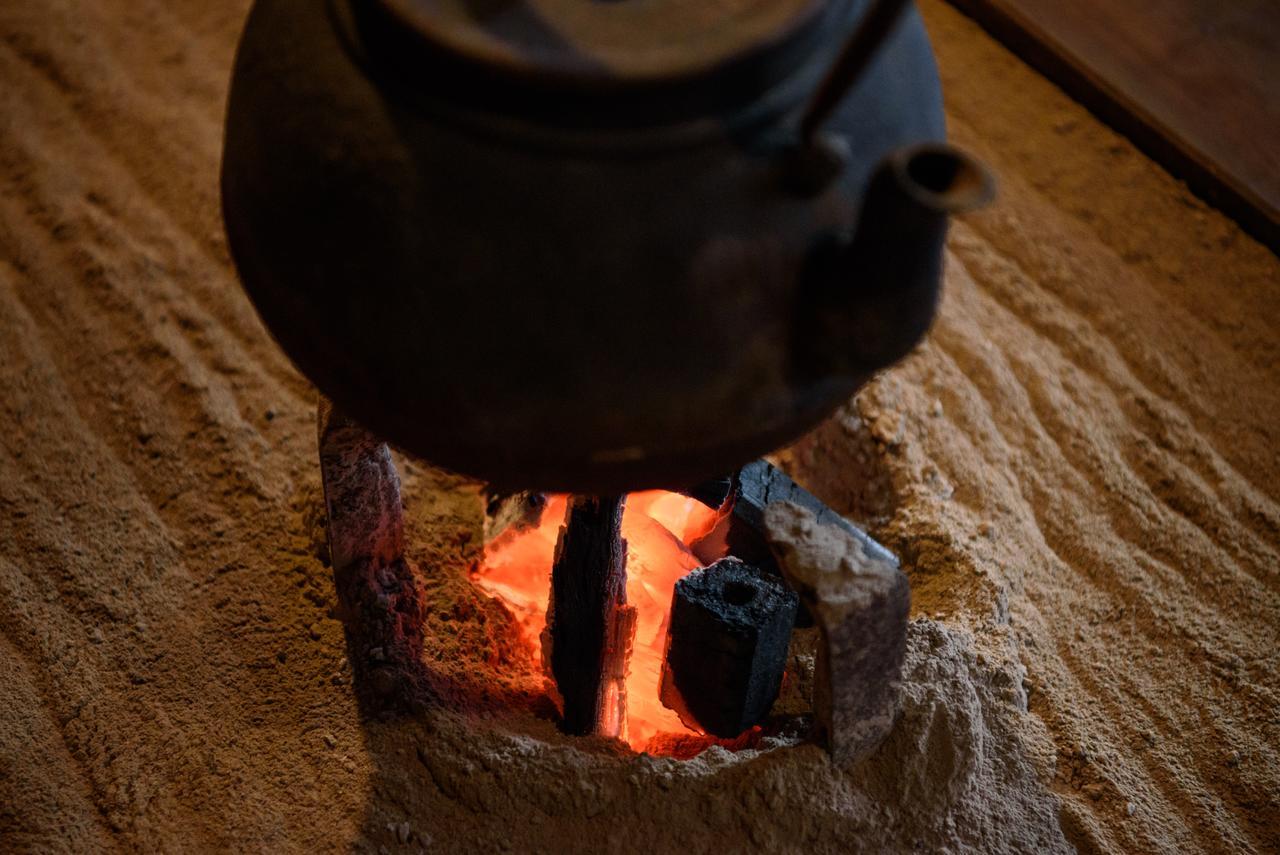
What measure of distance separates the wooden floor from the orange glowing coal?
2.07 m

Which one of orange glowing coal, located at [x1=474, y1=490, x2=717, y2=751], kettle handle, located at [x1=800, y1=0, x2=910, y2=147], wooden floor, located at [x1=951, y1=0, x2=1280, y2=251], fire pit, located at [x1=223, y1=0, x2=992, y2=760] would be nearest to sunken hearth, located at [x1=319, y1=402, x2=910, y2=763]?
orange glowing coal, located at [x1=474, y1=490, x2=717, y2=751]

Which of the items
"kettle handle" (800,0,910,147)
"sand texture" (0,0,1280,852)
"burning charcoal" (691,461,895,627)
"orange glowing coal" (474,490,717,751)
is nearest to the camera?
"kettle handle" (800,0,910,147)

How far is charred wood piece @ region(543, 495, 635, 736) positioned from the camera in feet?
7.76

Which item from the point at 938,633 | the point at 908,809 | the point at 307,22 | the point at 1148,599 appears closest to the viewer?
the point at 307,22

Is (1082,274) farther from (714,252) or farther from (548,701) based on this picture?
(714,252)

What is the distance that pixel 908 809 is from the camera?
2.23m

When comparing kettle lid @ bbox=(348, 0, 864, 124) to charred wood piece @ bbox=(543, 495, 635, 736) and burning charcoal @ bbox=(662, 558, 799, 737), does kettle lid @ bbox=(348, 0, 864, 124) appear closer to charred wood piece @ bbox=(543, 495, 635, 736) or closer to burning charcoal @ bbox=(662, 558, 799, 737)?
charred wood piece @ bbox=(543, 495, 635, 736)

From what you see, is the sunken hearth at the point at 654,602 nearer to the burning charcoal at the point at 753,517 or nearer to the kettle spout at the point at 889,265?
the burning charcoal at the point at 753,517

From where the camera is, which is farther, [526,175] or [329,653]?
[329,653]

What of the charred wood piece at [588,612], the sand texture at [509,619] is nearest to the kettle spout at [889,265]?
the charred wood piece at [588,612]

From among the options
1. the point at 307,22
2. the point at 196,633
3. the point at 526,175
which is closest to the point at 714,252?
the point at 526,175

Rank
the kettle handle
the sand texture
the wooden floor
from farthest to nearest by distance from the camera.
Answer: the wooden floor, the sand texture, the kettle handle

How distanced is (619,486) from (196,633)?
138cm

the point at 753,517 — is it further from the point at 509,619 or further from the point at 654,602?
the point at 509,619
